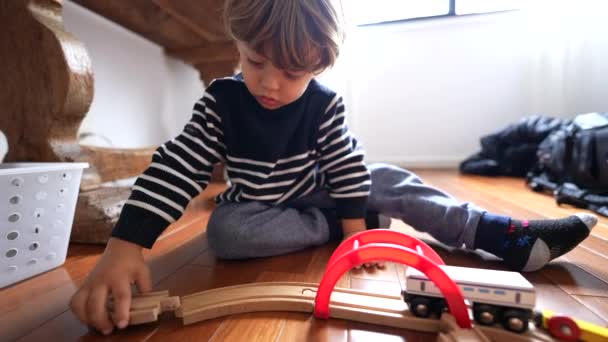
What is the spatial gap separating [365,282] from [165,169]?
328 millimetres

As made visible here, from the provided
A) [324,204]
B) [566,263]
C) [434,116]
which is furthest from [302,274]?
[434,116]

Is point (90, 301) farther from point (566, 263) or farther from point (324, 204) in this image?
point (566, 263)

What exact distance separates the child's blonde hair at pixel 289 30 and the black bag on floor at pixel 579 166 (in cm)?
86

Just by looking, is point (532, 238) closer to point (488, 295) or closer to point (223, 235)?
point (488, 295)

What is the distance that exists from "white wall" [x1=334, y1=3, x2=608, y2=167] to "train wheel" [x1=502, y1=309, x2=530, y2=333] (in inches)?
58.6

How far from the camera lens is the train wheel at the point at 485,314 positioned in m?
0.31

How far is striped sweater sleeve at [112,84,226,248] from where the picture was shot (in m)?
0.41

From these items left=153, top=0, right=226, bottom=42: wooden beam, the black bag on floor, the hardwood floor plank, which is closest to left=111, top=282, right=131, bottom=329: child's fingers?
the hardwood floor plank

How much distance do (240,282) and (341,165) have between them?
273 millimetres

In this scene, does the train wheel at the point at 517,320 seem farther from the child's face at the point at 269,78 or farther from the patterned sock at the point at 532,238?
the child's face at the point at 269,78

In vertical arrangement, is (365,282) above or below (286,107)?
below

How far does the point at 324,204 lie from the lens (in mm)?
656

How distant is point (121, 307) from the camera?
0.34 meters

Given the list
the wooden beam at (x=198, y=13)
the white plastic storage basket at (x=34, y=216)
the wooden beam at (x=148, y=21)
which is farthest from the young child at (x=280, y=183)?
the wooden beam at (x=148, y=21)
